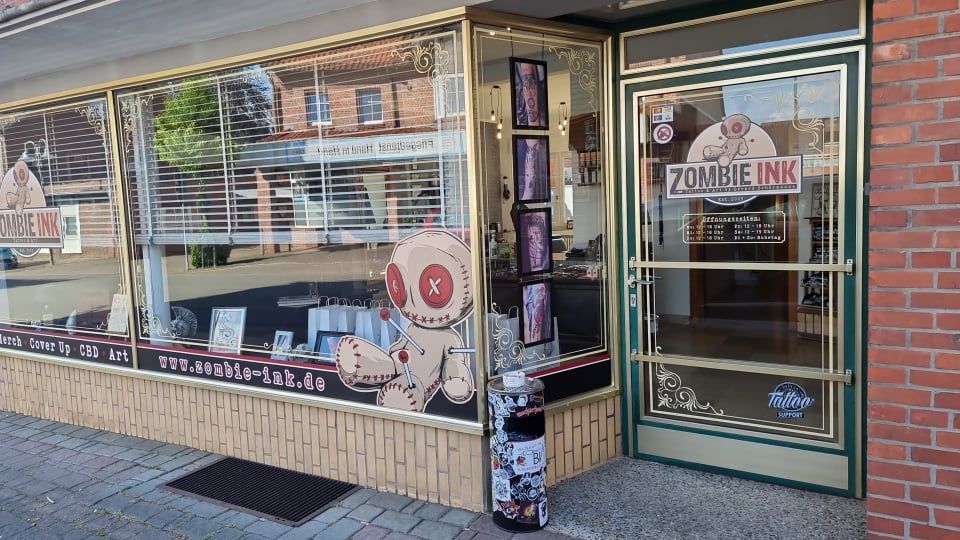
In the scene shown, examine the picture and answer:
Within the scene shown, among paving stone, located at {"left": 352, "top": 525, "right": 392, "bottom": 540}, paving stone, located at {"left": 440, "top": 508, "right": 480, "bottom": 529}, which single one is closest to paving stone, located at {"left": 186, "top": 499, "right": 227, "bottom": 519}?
paving stone, located at {"left": 352, "top": 525, "right": 392, "bottom": 540}

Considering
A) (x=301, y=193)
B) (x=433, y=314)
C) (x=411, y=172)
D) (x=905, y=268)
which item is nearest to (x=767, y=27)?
(x=905, y=268)

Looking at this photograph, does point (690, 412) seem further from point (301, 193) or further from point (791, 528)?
point (301, 193)

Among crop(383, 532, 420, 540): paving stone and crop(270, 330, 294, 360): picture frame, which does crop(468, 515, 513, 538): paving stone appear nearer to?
crop(383, 532, 420, 540): paving stone

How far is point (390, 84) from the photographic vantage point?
4.32 metres

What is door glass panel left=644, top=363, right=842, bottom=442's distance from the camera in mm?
4023

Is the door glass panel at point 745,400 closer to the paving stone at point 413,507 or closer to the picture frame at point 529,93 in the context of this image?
the paving stone at point 413,507

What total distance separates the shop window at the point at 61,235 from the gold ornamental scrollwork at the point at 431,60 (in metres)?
3.12

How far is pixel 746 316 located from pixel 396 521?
248cm

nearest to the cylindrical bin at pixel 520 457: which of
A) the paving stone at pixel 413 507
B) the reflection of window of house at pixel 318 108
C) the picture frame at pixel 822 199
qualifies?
the paving stone at pixel 413 507

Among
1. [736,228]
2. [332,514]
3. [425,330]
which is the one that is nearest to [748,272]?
[736,228]

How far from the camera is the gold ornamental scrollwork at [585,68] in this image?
435cm

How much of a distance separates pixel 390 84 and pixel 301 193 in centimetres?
107

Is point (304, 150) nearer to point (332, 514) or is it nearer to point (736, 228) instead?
point (332, 514)

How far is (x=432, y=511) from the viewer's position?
13.6 ft
